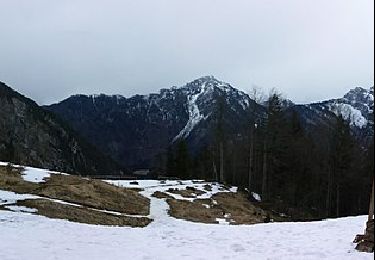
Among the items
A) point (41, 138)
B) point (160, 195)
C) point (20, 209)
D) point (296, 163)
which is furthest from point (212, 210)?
point (41, 138)

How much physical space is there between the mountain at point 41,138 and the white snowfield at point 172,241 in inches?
4914

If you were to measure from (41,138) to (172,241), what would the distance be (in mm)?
145195

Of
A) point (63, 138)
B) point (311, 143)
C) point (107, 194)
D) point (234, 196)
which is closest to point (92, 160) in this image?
point (63, 138)

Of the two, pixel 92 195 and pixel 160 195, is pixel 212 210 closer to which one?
pixel 160 195

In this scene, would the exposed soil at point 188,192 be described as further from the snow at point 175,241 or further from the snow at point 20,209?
the snow at point 20,209

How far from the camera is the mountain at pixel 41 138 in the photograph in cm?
14638

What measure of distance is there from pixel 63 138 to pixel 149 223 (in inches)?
5869

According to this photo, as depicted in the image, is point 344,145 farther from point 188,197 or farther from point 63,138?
point 63,138

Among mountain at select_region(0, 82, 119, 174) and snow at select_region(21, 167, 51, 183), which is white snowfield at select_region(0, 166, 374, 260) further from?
mountain at select_region(0, 82, 119, 174)

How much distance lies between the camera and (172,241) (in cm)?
1648

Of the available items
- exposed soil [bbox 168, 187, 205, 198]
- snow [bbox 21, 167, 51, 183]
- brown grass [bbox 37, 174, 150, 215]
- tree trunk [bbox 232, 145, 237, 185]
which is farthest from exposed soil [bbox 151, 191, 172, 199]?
tree trunk [bbox 232, 145, 237, 185]

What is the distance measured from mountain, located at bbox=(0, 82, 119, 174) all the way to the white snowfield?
409 ft

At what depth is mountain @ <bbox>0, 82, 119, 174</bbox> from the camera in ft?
480

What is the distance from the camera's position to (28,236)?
1552 cm
